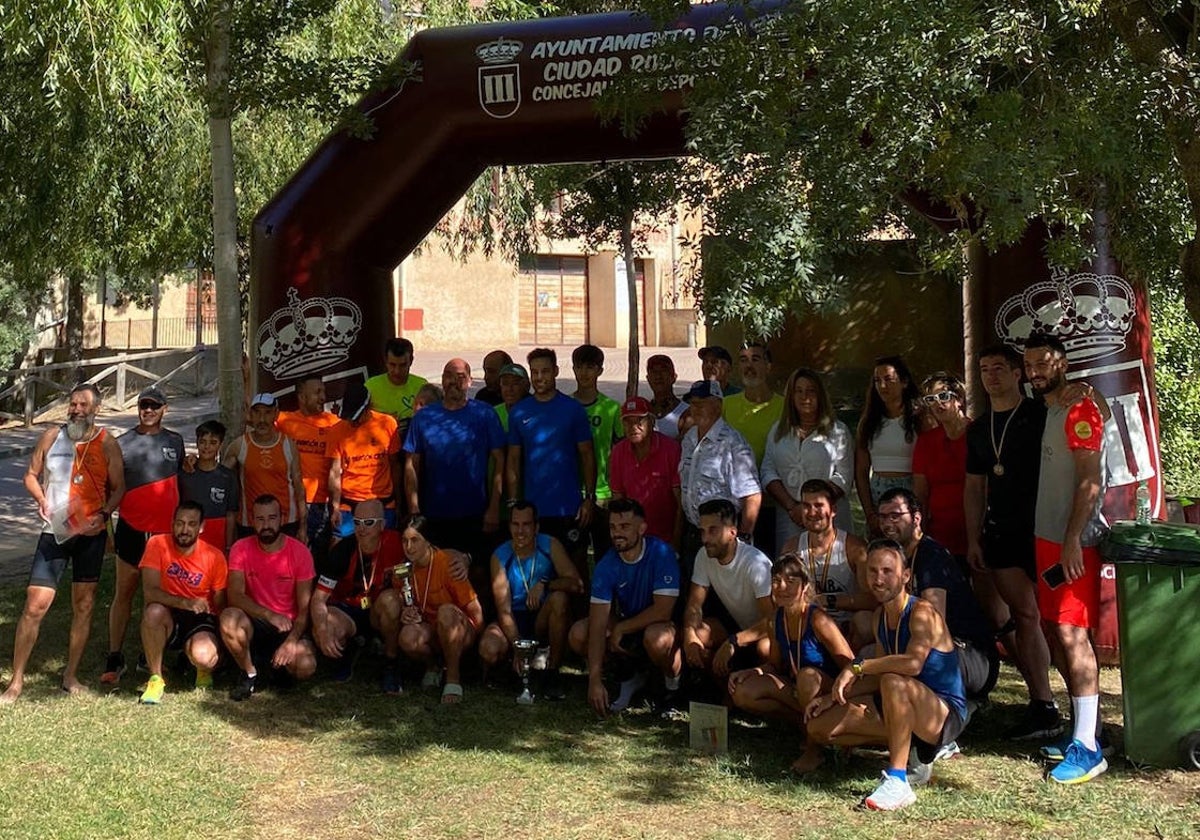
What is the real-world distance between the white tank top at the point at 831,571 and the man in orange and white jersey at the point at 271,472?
9.33 ft

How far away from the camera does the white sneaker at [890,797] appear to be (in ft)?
16.4

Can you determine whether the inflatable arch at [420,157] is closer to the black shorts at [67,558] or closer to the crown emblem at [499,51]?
the crown emblem at [499,51]

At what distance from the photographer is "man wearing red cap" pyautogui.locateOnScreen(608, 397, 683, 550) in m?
6.97

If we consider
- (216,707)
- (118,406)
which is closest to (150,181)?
(216,707)

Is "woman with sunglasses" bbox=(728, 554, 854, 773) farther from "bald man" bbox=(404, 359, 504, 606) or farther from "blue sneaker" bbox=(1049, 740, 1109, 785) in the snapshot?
"bald man" bbox=(404, 359, 504, 606)

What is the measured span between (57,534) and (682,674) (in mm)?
3228

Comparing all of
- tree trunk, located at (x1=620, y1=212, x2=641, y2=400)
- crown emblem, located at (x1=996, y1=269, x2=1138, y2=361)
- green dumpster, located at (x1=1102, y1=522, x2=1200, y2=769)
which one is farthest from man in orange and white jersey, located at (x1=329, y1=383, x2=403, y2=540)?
tree trunk, located at (x1=620, y1=212, x2=641, y2=400)

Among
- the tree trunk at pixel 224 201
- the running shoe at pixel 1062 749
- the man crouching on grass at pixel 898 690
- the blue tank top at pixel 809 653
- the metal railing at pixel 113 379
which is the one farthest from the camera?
the metal railing at pixel 113 379

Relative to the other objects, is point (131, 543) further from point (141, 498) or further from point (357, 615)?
point (357, 615)

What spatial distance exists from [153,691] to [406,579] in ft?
4.47

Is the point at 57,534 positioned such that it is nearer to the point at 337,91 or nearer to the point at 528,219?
the point at 337,91

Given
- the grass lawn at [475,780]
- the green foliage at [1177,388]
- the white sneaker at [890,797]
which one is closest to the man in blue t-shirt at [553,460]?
the grass lawn at [475,780]

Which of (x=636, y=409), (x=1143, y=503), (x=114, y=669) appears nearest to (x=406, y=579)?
→ (x=636, y=409)

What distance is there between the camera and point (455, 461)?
287 inches
